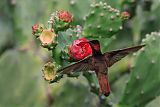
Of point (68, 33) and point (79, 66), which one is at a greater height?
point (68, 33)

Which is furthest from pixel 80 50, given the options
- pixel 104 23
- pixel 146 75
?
pixel 146 75

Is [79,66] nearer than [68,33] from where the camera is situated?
Yes

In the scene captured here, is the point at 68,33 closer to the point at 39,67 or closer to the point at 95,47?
the point at 95,47

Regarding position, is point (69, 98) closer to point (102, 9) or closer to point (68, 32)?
point (102, 9)

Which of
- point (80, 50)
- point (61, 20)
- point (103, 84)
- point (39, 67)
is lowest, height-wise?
point (103, 84)

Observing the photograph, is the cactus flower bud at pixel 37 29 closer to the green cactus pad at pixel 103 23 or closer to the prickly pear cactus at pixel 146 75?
the green cactus pad at pixel 103 23

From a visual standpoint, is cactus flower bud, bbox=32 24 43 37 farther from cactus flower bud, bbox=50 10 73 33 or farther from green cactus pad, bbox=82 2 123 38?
green cactus pad, bbox=82 2 123 38
